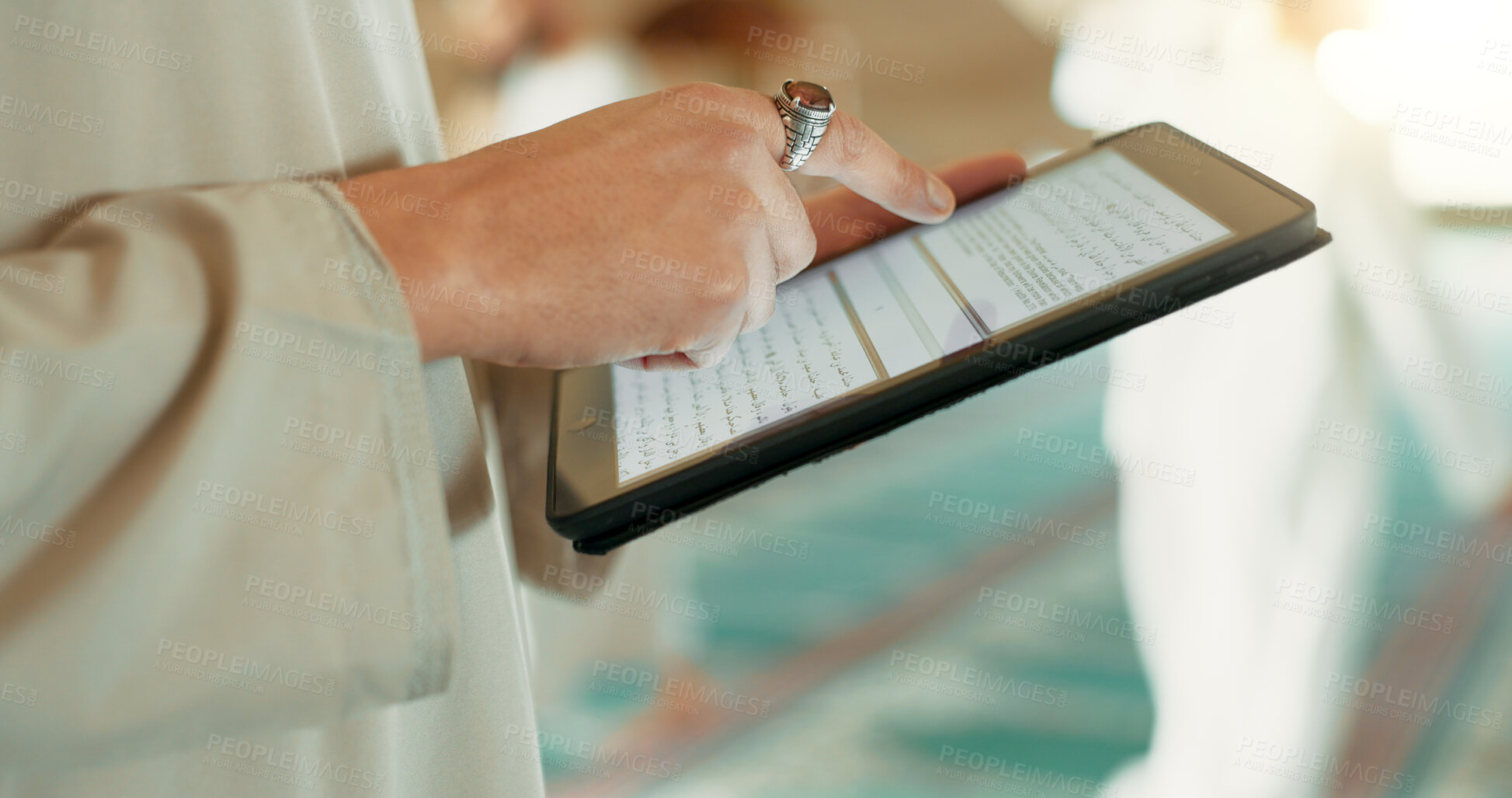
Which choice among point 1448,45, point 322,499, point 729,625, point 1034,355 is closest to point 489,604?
point 322,499

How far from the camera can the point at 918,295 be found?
1.65 ft

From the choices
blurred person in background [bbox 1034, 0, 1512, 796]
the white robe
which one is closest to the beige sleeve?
the white robe

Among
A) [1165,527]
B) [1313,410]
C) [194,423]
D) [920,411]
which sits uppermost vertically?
[194,423]

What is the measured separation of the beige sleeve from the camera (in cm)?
24

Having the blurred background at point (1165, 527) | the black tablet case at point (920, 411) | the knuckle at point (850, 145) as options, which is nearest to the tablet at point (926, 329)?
the black tablet case at point (920, 411)

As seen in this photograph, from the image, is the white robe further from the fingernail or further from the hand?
the fingernail

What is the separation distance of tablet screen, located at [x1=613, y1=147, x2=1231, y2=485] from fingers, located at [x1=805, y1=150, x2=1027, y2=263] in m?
0.01

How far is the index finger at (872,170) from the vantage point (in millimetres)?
409

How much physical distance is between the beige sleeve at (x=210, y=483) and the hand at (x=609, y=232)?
1.1 inches

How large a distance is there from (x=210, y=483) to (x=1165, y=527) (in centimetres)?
117

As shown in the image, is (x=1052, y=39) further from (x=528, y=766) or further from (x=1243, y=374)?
(x=528, y=766)

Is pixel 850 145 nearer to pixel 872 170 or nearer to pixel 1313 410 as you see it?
pixel 872 170

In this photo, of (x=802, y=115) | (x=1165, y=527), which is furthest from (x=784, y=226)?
(x=1165, y=527)

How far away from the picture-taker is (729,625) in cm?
128
